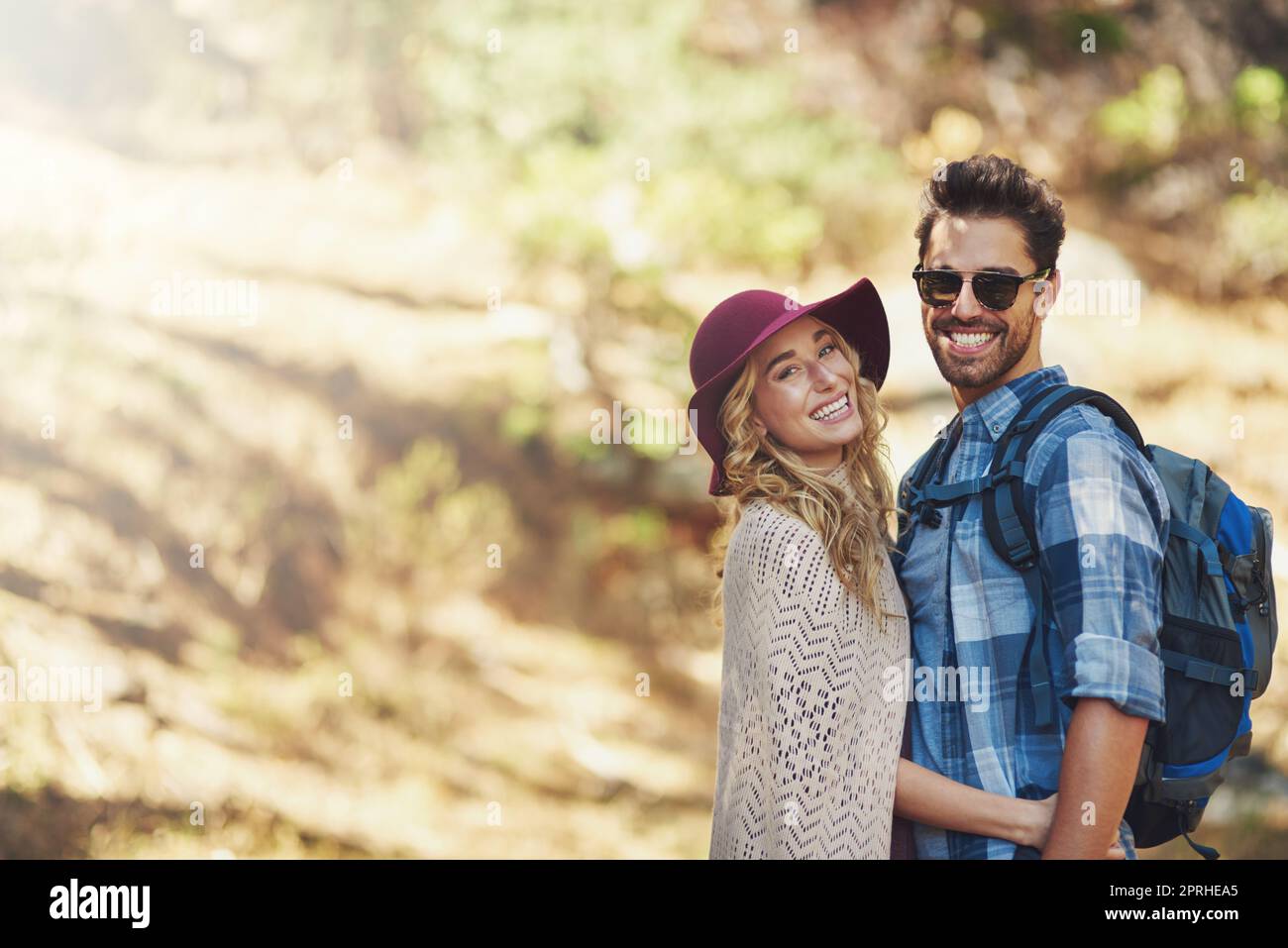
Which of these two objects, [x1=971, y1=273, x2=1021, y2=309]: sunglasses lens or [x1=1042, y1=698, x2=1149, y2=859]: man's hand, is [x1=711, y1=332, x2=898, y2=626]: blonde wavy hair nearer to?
[x1=971, y1=273, x2=1021, y2=309]: sunglasses lens

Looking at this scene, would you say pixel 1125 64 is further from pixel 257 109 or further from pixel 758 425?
pixel 758 425

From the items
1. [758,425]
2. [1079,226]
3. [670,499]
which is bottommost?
[758,425]

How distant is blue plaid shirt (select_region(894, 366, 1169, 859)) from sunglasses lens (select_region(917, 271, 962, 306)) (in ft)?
0.63

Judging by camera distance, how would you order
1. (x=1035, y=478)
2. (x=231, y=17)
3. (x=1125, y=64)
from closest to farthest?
(x=1035, y=478) < (x=231, y=17) < (x=1125, y=64)

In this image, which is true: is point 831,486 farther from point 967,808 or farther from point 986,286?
point 967,808

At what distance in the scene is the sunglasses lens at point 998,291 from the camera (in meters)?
2.08

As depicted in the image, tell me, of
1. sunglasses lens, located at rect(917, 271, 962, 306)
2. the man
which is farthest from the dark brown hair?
sunglasses lens, located at rect(917, 271, 962, 306)

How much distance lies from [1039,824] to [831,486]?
665mm

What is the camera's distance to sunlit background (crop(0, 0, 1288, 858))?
17.9 ft

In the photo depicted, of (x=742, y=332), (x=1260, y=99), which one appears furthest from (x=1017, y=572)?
(x=1260, y=99)

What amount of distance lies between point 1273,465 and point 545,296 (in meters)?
4.04
